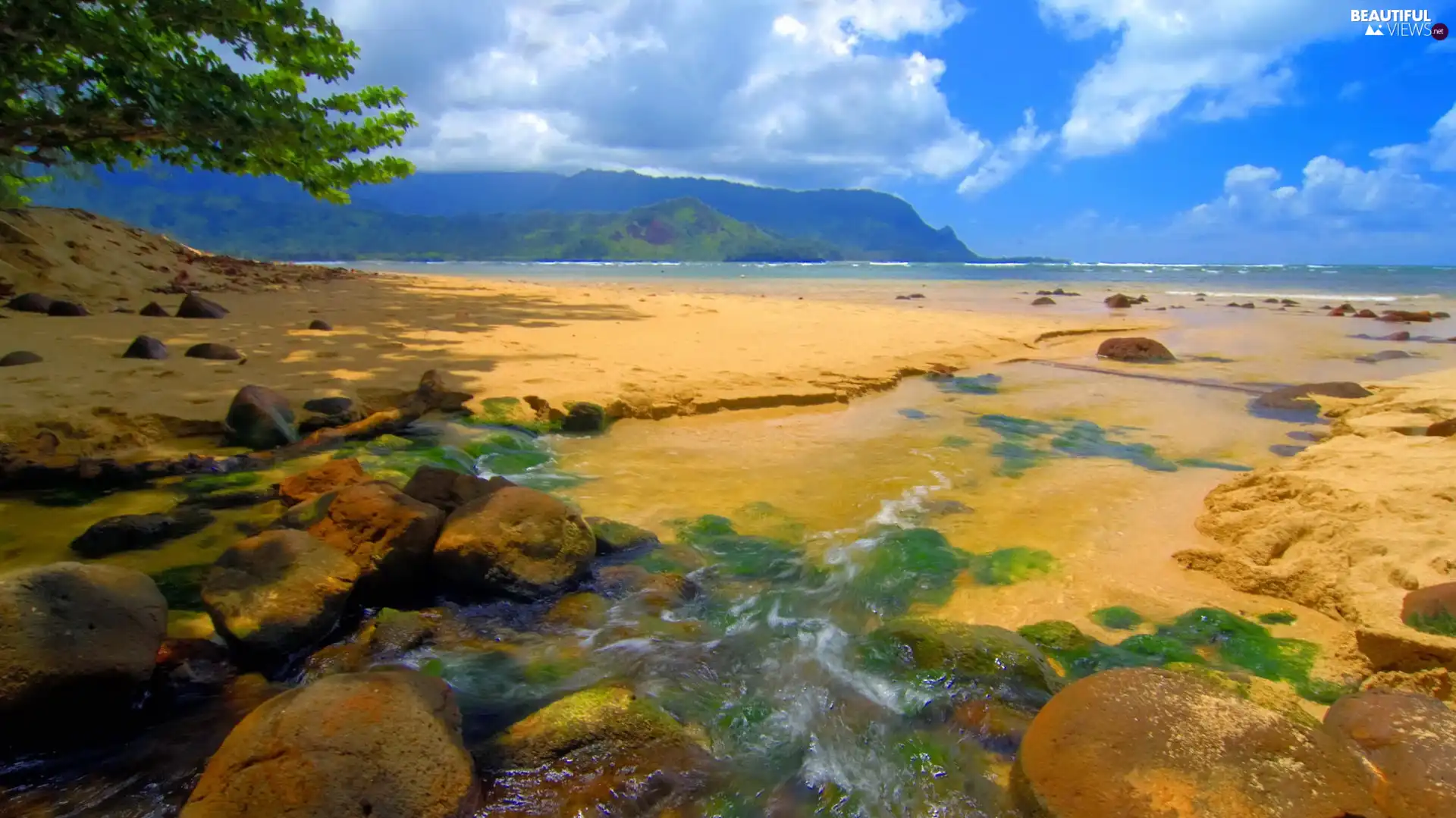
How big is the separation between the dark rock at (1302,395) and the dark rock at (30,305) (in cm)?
1518

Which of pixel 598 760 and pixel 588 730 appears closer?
pixel 598 760

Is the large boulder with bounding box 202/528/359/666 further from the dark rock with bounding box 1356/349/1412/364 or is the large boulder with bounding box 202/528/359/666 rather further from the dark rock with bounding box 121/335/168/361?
the dark rock with bounding box 1356/349/1412/364

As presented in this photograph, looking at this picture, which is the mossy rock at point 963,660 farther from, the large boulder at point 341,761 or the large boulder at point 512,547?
the large boulder at point 341,761

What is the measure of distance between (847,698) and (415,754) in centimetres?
167

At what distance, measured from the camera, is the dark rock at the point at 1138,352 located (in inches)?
443

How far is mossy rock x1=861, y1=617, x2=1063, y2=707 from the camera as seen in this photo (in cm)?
293

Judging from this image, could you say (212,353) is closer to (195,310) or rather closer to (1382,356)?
(195,310)

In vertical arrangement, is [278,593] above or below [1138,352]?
below

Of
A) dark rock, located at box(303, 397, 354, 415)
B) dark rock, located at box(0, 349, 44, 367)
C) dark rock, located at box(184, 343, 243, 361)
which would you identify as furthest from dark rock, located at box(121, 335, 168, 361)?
dark rock, located at box(303, 397, 354, 415)

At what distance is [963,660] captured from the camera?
3.06m

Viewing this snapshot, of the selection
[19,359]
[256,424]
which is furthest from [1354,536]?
[19,359]

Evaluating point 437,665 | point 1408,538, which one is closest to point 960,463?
point 1408,538

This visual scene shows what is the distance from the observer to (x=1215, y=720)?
87.4 inches

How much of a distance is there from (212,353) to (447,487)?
17.0 ft
